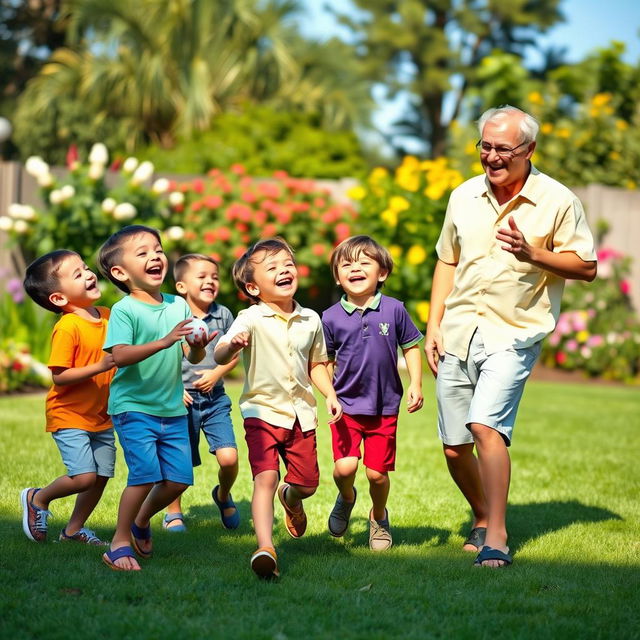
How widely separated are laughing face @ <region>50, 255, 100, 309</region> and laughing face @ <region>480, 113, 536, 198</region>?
1.89m

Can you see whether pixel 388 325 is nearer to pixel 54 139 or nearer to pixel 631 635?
pixel 631 635

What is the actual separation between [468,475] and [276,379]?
1149mm

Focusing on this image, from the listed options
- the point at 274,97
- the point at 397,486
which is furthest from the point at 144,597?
the point at 274,97

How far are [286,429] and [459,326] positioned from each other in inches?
38.2

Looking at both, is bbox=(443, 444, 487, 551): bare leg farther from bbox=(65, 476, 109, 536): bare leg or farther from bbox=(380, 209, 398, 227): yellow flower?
bbox=(380, 209, 398, 227): yellow flower

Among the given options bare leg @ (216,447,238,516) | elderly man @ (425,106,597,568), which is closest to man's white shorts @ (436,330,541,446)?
elderly man @ (425,106,597,568)

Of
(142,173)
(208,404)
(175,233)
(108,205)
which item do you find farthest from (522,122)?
(142,173)

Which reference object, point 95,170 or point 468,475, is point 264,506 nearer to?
point 468,475

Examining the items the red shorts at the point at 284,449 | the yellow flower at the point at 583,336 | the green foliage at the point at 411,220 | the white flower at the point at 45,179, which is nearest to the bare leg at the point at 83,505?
the red shorts at the point at 284,449

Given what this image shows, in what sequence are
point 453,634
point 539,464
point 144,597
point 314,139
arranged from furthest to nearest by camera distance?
point 314,139 < point 539,464 < point 144,597 < point 453,634

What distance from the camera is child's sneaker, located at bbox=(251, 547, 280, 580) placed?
Answer: 3793mm

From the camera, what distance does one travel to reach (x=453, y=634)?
3.26 metres

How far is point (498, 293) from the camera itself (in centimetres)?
442

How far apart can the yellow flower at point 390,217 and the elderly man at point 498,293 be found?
7437mm
